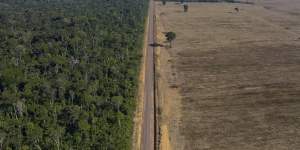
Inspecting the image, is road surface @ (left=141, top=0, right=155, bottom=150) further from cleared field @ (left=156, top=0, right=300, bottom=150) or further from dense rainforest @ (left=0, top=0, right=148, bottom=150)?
dense rainforest @ (left=0, top=0, right=148, bottom=150)

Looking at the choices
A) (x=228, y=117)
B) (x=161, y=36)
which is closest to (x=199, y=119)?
(x=228, y=117)

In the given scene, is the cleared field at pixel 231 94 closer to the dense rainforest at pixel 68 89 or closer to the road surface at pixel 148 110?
the road surface at pixel 148 110

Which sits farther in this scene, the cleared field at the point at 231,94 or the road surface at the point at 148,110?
the cleared field at the point at 231,94

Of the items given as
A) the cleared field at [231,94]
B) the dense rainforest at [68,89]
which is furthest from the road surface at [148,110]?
the dense rainforest at [68,89]

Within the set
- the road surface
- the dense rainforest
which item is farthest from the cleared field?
the dense rainforest

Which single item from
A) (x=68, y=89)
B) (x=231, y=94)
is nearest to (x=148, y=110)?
(x=68, y=89)

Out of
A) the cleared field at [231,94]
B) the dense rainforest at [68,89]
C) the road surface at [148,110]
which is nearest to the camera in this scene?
the dense rainforest at [68,89]

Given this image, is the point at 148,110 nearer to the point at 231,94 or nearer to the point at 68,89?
the point at 68,89
